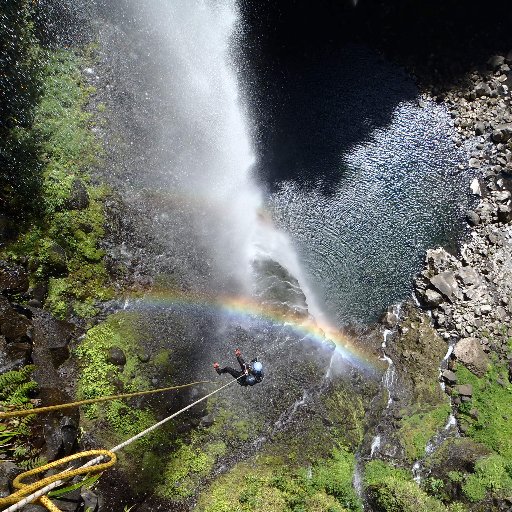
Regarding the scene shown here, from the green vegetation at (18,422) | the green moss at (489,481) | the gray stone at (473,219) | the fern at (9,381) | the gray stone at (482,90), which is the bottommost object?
the green moss at (489,481)

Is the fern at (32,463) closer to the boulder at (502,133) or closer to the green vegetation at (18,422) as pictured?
the green vegetation at (18,422)

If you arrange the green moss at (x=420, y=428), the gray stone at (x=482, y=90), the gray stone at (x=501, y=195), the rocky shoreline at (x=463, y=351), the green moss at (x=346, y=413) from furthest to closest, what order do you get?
1. the gray stone at (x=482, y=90)
2. the gray stone at (x=501, y=195)
3. the green moss at (x=420, y=428)
4. the green moss at (x=346, y=413)
5. the rocky shoreline at (x=463, y=351)

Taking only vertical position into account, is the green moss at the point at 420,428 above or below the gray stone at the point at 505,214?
below

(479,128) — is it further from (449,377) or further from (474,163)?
(449,377)

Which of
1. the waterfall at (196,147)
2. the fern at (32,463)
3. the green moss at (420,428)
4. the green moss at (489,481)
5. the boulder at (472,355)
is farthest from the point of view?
the boulder at (472,355)

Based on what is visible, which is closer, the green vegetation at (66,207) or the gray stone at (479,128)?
the green vegetation at (66,207)

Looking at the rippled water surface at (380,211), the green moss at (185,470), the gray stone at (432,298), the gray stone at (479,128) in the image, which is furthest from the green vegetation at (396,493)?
the gray stone at (479,128)

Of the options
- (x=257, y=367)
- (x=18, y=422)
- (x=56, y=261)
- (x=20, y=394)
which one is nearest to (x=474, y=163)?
(x=257, y=367)
